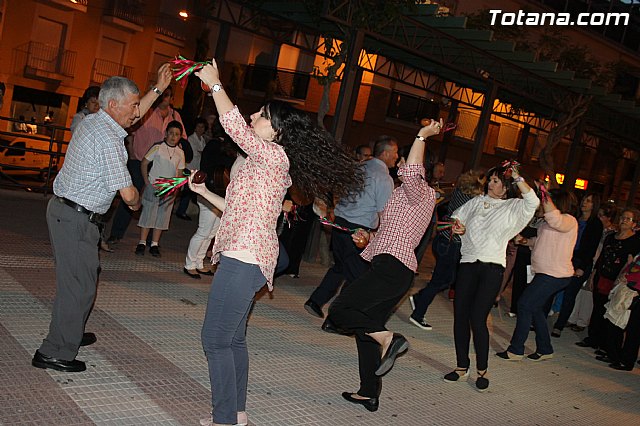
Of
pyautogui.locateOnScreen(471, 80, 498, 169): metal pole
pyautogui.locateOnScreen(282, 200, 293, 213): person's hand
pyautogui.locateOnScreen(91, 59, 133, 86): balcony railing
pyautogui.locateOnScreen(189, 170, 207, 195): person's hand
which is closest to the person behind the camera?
pyautogui.locateOnScreen(189, 170, 207, 195): person's hand

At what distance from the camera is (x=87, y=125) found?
443 cm

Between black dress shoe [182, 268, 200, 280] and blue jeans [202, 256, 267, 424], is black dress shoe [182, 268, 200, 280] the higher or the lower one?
the lower one

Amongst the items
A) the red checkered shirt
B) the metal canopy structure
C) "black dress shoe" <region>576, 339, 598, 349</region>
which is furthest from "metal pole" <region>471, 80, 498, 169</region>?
the red checkered shirt

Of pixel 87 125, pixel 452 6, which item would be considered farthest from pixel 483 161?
pixel 87 125

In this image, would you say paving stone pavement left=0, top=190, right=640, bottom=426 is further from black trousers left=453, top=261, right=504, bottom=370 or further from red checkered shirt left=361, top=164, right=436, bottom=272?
red checkered shirt left=361, top=164, right=436, bottom=272

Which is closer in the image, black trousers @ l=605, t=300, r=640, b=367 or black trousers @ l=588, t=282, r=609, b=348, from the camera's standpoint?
black trousers @ l=605, t=300, r=640, b=367

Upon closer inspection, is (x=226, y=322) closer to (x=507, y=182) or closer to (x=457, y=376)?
(x=457, y=376)

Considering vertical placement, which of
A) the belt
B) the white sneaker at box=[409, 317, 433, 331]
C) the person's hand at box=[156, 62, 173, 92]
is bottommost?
the white sneaker at box=[409, 317, 433, 331]

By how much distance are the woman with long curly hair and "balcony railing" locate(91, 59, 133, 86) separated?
23.7 m

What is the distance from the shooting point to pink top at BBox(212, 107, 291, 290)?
3.79 m

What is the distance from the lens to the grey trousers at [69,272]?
4469 mm

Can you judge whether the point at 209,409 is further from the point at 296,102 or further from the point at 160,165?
the point at 296,102

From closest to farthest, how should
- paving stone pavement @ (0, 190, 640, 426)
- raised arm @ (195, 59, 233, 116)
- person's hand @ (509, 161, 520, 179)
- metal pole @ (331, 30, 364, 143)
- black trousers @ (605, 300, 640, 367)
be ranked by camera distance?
raised arm @ (195, 59, 233, 116) → paving stone pavement @ (0, 190, 640, 426) → person's hand @ (509, 161, 520, 179) → black trousers @ (605, 300, 640, 367) → metal pole @ (331, 30, 364, 143)

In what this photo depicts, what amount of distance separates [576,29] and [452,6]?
8014 mm
